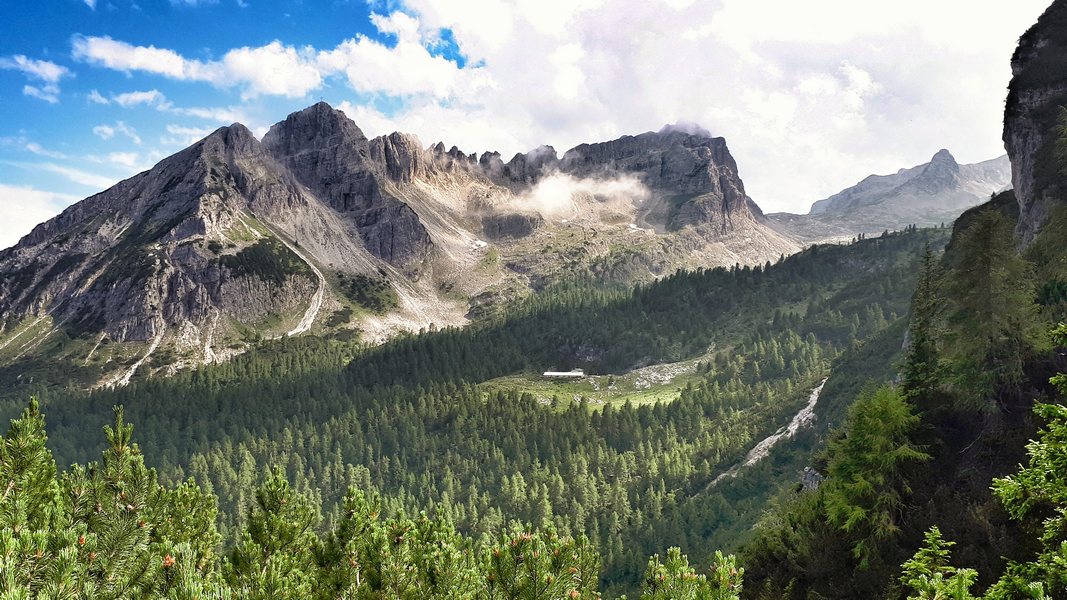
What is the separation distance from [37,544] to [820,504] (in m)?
38.1

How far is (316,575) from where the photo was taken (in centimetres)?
1914

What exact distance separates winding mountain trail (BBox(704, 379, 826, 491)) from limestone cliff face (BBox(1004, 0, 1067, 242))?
176 ft

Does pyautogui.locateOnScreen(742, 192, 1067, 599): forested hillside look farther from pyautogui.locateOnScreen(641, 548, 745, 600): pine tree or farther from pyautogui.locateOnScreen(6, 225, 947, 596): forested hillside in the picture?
pyautogui.locateOnScreen(6, 225, 947, 596): forested hillside

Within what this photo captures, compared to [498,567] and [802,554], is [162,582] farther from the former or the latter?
[802,554]

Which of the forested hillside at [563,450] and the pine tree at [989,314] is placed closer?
the pine tree at [989,314]

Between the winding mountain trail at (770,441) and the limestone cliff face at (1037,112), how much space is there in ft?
176

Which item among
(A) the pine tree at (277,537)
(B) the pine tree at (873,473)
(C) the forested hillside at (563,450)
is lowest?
(C) the forested hillside at (563,450)

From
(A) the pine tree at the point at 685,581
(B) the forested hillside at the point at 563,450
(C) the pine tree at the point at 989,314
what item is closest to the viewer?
(A) the pine tree at the point at 685,581

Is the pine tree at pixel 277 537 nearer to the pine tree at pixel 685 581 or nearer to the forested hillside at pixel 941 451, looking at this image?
the pine tree at pixel 685 581

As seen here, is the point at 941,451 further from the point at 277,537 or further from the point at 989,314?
the point at 277,537

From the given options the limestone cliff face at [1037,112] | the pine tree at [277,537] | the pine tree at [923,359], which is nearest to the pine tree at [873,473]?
the pine tree at [923,359]

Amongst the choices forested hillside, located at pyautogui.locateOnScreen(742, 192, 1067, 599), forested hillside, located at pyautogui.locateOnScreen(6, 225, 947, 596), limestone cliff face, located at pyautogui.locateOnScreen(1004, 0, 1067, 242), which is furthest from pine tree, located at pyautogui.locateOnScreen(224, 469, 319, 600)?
limestone cliff face, located at pyautogui.locateOnScreen(1004, 0, 1067, 242)

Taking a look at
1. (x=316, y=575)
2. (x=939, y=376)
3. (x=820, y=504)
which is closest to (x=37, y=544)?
(x=316, y=575)

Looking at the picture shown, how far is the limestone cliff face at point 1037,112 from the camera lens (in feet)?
236
